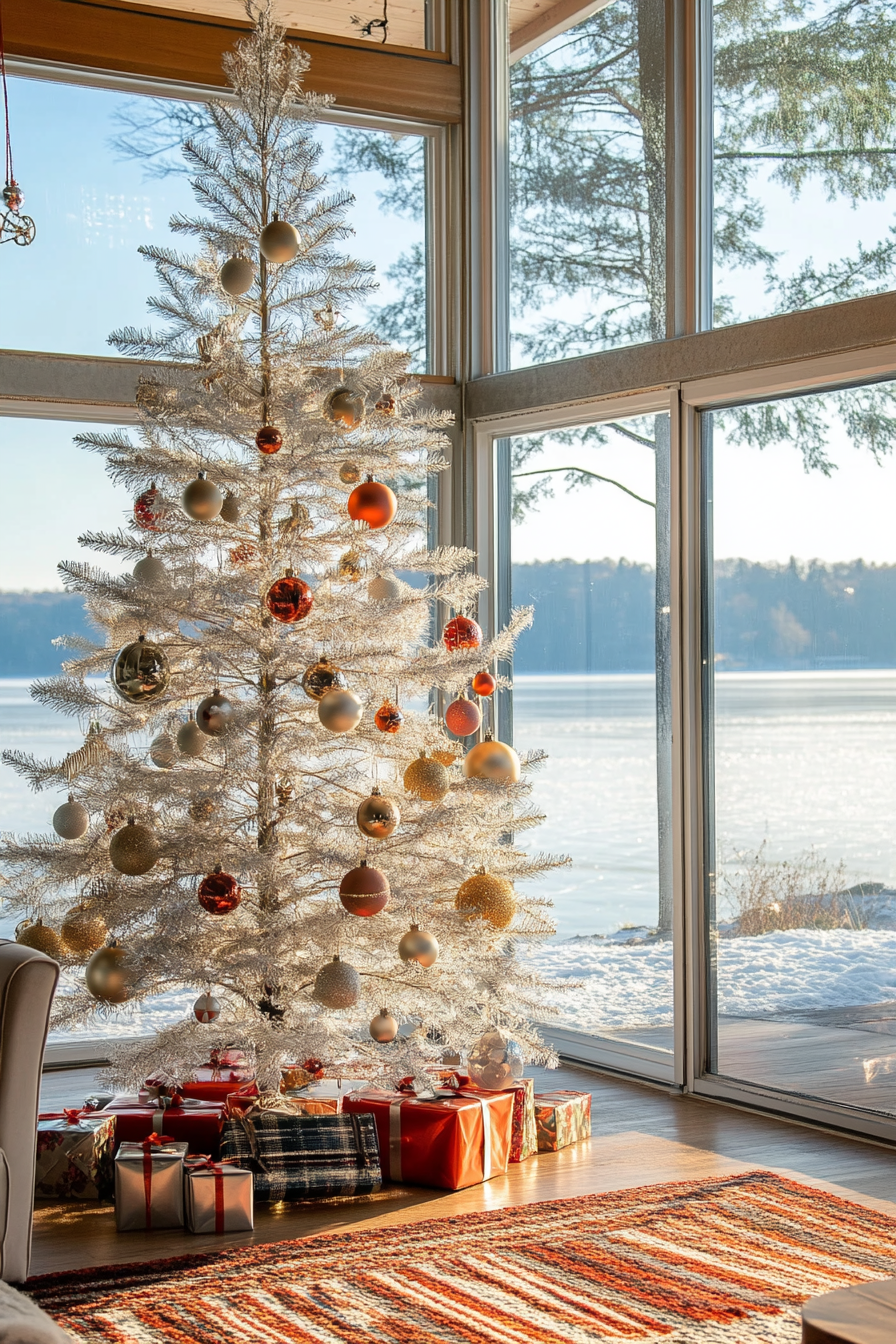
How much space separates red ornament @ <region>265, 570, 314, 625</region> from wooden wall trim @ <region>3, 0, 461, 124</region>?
266 cm

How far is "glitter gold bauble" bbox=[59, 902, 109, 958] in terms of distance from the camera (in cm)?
389

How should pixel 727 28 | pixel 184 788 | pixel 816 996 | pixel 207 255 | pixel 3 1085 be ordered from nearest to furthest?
1. pixel 3 1085
2. pixel 184 788
3. pixel 207 255
4. pixel 816 996
5. pixel 727 28

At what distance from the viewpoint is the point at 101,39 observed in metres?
5.31

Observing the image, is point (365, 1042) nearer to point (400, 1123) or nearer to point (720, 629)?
point (400, 1123)

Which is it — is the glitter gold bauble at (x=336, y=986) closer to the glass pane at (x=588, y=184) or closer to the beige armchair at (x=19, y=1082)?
the beige armchair at (x=19, y=1082)

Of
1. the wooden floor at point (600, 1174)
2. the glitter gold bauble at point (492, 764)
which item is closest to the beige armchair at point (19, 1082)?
the wooden floor at point (600, 1174)

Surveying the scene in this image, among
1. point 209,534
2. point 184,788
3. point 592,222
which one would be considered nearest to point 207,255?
point 209,534

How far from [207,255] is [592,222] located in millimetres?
1922

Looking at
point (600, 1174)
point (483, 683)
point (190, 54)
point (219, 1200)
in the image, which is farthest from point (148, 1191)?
point (190, 54)

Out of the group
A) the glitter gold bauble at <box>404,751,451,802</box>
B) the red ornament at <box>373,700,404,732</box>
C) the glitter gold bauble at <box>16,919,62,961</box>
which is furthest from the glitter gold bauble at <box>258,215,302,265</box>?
the glitter gold bauble at <box>16,919,62,961</box>

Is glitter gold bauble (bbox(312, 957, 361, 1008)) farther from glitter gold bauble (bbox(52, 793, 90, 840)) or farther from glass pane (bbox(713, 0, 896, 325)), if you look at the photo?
glass pane (bbox(713, 0, 896, 325))

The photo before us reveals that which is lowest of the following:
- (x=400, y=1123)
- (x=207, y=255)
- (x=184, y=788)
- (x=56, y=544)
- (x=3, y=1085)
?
(x=400, y=1123)

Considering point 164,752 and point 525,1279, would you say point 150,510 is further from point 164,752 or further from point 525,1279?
point 525,1279

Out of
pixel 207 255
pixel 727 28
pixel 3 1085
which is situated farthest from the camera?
pixel 727 28
